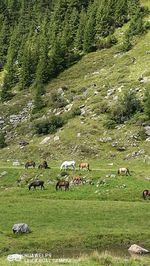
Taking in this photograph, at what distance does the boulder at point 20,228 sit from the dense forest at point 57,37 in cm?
7529

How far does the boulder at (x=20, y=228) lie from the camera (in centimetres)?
3744

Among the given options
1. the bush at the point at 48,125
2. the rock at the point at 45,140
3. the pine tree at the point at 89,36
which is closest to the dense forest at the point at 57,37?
the pine tree at the point at 89,36

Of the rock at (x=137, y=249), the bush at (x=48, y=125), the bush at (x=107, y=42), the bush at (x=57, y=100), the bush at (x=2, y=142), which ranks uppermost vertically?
the bush at (x=107, y=42)

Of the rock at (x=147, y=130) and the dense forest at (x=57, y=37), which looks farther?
the dense forest at (x=57, y=37)

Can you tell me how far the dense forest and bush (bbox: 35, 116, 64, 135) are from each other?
15856mm

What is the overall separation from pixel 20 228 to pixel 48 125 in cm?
5956

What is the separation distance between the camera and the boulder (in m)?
37.4

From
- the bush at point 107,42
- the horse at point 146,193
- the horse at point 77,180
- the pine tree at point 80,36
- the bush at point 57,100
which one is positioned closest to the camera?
the horse at point 146,193

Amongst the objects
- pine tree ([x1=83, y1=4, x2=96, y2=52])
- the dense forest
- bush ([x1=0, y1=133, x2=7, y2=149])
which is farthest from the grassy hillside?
pine tree ([x1=83, y1=4, x2=96, y2=52])

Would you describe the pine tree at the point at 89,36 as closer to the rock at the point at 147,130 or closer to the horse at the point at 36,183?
the rock at the point at 147,130

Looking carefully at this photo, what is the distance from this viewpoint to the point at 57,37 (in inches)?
5492

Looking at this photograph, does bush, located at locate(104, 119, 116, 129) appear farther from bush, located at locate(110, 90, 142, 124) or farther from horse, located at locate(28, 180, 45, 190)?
horse, located at locate(28, 180, 45, 190)

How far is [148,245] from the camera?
35.9m

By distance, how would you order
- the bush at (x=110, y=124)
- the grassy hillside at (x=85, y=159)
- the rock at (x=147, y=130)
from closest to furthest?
the grassy hillside at (x=85, y=159) → the rock at (x=147, y=130) → the bush at (x=110, y=124)
